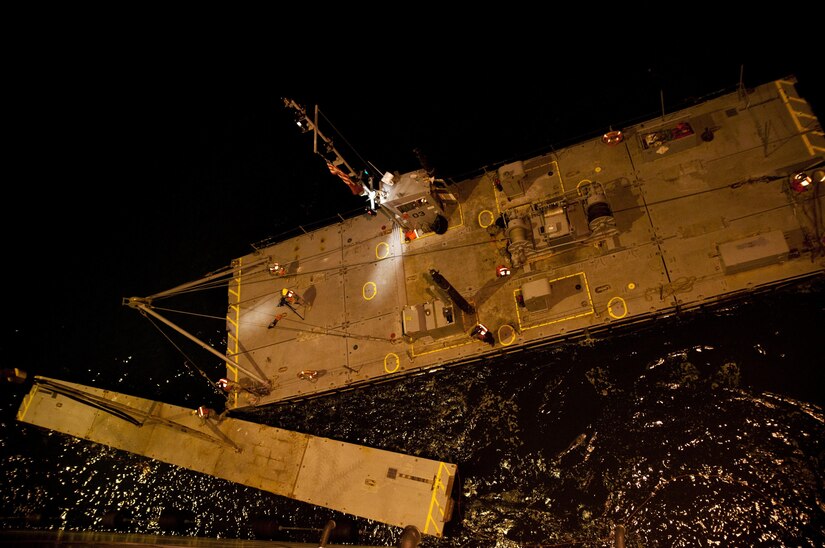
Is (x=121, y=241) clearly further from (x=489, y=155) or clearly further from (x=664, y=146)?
(x=664, y=146)

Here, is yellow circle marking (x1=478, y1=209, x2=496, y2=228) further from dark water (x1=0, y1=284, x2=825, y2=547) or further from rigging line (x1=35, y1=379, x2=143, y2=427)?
rigging line (x1=35, y1=379, x2=143, y2=427)

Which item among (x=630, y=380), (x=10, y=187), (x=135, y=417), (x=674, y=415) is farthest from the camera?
(x=10, y=187)

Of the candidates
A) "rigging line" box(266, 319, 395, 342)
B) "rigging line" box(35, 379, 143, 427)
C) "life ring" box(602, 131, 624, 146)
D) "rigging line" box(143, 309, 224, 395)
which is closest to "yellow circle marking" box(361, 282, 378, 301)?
"rigging line" box(266, 319, 395, 342)

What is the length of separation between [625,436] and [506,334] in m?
5.42

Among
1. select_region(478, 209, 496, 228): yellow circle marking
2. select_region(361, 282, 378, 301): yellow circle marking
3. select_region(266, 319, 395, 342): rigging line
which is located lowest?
select_region(266, 319, 395, 342): rigging line

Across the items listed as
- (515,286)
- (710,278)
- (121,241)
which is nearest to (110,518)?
(121,241)

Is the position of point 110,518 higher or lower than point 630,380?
lower

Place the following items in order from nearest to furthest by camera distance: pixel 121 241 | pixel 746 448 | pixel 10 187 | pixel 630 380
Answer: pixel 746 448 → pixel 630 380 → pixel 121 241 → pixel 10 187

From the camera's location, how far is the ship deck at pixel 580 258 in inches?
643

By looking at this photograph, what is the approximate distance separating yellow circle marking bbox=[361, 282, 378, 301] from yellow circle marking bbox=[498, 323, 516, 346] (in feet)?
21.1

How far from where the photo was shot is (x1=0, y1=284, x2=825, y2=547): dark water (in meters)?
13.9

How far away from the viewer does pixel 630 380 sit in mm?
16422

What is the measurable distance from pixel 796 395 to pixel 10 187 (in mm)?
46990

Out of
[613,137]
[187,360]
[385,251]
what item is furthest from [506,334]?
[187,360]
